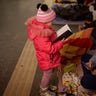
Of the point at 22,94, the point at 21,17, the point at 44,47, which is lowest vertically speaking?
the point at 21,17

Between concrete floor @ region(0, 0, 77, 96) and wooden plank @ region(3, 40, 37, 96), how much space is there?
0.05 meters

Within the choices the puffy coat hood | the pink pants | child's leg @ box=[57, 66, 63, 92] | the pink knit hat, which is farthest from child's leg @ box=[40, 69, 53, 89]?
the pink knit hat

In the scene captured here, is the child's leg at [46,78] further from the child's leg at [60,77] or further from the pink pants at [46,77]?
the child's leg at [60,77]

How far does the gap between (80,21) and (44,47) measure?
1660 mm

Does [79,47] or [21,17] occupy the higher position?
[79,47]

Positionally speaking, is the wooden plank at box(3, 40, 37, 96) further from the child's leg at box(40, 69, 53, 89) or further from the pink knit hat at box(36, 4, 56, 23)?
the pink knit hat at box(36, 4, 56, 23)

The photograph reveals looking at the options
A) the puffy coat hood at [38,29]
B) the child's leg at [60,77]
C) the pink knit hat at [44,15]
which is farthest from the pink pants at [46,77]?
the pink knit hat at [44,15]

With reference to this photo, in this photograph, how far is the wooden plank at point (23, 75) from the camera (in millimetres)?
2309

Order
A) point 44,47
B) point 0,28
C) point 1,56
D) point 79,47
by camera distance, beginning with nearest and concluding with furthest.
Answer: point 44,47
point 79,47
point 1,56
point 0,28

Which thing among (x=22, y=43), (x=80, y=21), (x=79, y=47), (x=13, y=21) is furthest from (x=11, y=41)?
(x=79, y=47)

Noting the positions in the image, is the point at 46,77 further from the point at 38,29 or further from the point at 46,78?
the point at 38,29

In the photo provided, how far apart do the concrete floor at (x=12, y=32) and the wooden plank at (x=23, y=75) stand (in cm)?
5

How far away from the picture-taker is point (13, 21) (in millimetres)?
3941

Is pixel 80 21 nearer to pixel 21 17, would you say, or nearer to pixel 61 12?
pixel 61 12
